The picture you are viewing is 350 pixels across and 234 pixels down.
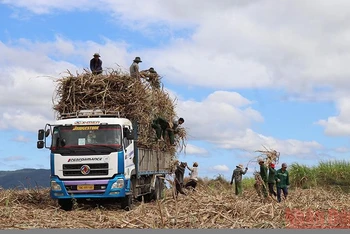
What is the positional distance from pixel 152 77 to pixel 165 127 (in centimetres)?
248

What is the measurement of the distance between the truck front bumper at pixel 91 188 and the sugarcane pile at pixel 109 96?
3.03 m

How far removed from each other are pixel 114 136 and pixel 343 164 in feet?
75.1

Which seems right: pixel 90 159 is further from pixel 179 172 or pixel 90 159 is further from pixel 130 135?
pixel 179 172

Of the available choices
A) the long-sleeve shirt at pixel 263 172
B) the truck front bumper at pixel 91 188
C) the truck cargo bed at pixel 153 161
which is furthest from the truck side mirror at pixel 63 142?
the long-sleeve shirt at pixel 263 172

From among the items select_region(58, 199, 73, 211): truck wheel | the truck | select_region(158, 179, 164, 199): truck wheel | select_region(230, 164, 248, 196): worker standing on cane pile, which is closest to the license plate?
the truck

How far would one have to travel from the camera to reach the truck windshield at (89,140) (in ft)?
69.6

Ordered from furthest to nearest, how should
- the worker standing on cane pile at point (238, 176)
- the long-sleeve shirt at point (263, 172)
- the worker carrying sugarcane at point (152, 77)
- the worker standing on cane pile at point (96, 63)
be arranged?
the worker standing on cane pile at point (238, 176) < the worker carrying sugarcane at point (152, 77) < the worker standing on cane pile at point (96, 63) < the long-sleeve shirt at point (263, 172)

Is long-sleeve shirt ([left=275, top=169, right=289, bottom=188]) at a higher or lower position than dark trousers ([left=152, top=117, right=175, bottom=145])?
lower

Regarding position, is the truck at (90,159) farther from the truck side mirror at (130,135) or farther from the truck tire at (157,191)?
the truck tire at (157,191)

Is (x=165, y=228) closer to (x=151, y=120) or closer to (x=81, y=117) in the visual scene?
(x=81, y=117)

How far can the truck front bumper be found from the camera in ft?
69.4

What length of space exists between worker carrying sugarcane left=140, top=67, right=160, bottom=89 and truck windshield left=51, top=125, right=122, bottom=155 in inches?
225

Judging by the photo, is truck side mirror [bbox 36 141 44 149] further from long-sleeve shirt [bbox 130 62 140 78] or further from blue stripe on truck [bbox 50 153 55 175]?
long-sleeve shirt [bbox 130 62 140 78]

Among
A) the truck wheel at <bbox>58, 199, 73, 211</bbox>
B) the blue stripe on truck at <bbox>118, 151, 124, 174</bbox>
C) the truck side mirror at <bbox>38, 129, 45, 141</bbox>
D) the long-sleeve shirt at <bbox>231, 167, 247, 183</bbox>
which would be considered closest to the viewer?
the blue stripe on truck at <bbox>118, 151, 124, 174</bbox>
